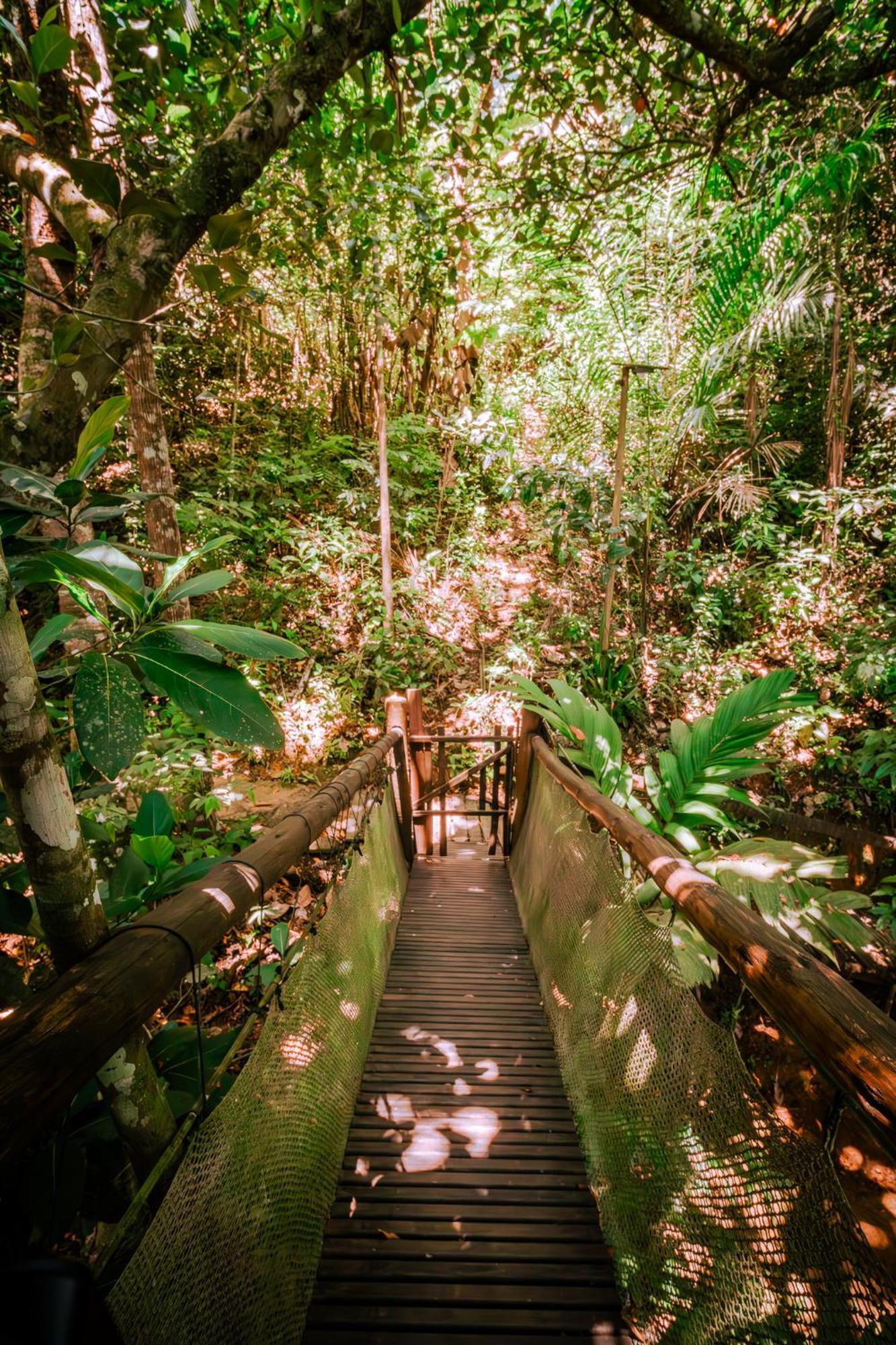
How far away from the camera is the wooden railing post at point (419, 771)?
13.6 feet

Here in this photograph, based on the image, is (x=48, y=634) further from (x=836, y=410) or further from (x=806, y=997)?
(x=836, y=410)

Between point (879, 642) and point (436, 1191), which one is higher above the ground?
point (879, 642)

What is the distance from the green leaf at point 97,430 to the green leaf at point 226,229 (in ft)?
1.54

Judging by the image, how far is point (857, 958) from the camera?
343 cm

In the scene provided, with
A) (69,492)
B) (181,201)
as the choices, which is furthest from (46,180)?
(69,492)

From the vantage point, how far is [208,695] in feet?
2.52

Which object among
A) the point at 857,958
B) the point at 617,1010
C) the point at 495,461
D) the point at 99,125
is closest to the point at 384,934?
the point at 617,1010

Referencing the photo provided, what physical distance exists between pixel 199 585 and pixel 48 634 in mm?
262

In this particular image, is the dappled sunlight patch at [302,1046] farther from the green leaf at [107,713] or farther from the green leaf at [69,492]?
the green leaf at [69,492]

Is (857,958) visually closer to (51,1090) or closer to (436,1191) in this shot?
(436,1191)

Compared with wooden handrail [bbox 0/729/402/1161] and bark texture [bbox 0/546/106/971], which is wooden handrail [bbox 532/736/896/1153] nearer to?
wooden handrail [bbox 0/729/402/1161]

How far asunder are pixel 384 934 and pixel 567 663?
15.7ft

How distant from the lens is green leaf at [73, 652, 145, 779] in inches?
26.8

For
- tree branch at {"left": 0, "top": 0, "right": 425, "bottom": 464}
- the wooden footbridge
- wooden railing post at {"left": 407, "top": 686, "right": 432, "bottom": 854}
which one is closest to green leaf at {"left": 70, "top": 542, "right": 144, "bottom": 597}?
the wooden footbridge
